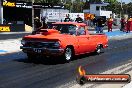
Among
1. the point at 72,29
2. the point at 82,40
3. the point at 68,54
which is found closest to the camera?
the point at 68,54

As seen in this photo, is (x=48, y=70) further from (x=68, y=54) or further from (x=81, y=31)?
(x=81, y=31)

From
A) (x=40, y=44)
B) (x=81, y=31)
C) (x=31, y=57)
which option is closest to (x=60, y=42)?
(x=40, y=44)

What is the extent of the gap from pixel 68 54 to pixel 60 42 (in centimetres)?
90

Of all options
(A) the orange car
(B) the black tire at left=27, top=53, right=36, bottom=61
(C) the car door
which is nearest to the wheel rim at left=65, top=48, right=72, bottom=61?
(A) the orange car

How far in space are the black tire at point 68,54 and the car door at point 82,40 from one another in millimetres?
516

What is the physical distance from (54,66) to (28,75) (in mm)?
1982

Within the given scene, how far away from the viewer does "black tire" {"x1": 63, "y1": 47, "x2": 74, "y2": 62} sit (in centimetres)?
1280

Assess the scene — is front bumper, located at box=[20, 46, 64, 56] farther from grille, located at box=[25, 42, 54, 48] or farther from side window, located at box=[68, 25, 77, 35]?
side window, located at box=[68, 25, 77, 35]

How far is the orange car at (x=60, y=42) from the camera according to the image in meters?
12.3

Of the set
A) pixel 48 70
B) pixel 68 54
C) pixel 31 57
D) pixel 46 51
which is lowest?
pixel 48 70

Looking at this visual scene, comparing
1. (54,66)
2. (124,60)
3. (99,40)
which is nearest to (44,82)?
(54,66)

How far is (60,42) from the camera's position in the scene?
40.3 feet

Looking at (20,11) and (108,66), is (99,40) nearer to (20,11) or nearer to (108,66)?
(108,66)

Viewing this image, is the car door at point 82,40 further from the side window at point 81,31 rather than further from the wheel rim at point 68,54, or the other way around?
the wheel rim at point 68,54
